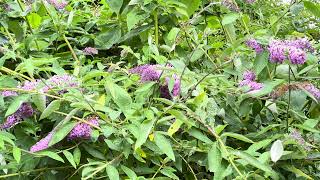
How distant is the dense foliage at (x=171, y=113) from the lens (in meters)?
1.18

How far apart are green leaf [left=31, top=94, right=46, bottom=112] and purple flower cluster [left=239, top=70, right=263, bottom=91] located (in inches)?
18.8

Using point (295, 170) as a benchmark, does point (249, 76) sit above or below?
above

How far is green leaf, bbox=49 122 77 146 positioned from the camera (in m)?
1.16

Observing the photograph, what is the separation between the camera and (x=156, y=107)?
51.7 inches

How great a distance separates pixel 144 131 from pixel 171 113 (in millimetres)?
64

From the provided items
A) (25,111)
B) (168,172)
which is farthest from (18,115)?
(168,172)

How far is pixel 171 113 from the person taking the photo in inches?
44.4

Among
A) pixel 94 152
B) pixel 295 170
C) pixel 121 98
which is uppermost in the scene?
pixel 121 98

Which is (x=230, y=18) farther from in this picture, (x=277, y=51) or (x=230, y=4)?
(x=277, y=51)

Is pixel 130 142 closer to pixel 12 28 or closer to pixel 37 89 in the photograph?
pixel 37 89

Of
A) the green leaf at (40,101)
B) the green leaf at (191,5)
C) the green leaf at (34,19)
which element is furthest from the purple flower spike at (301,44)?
the green leaf at (34,19)

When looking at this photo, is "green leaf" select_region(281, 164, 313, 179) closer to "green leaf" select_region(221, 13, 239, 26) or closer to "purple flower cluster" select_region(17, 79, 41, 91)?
"green leaf" select_region(221, 13, 239, 26)

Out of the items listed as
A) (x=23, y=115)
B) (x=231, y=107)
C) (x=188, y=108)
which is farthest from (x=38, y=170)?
(x=231, y=107)

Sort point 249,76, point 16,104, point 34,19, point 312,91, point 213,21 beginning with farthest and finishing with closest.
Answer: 1. point 34,19
2. point 213,21
3. point 249,76
4. point 312,91
5. point 16,104
